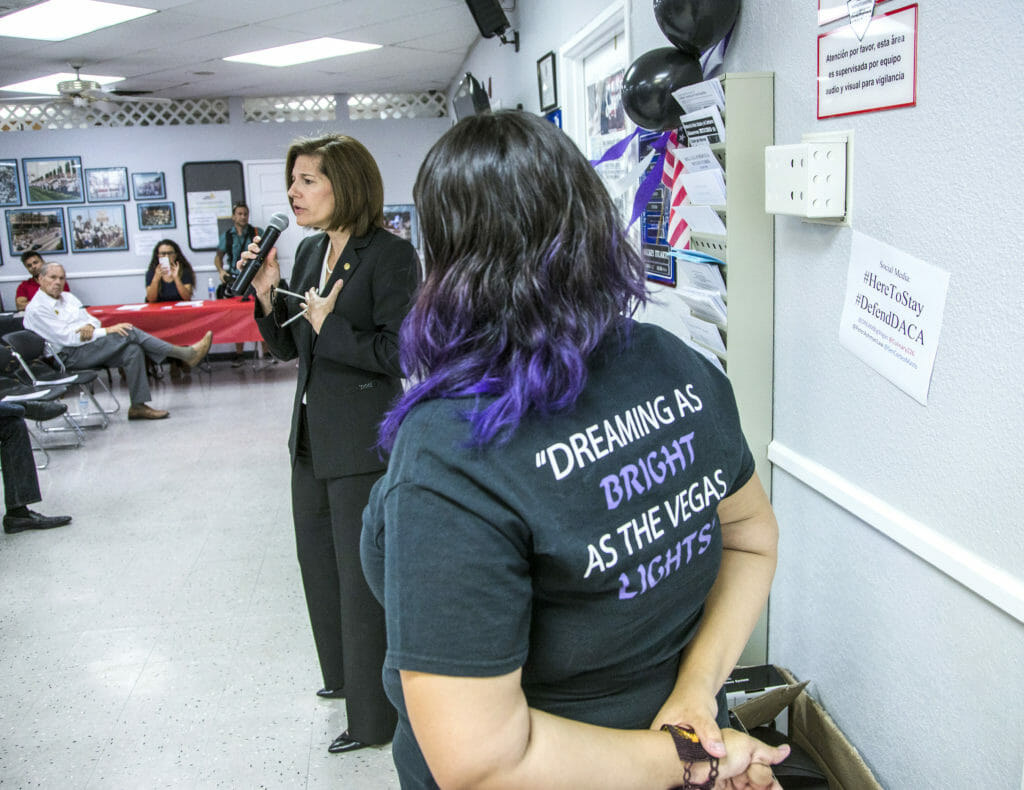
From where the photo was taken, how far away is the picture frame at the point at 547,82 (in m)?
4.29

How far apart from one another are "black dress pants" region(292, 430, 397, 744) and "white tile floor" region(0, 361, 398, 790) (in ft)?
0.42

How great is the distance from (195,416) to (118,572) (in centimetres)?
328

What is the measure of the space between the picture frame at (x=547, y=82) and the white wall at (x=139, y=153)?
551cm

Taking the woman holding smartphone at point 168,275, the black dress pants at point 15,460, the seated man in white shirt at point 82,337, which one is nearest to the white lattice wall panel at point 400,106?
the woman holding smartphone at point 168,275

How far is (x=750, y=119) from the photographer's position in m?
1.83

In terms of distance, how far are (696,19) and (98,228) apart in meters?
9.43

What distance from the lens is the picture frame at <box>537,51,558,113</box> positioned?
4289mm

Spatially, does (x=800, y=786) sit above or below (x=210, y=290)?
below

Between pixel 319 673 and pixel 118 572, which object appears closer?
pixel 319 673

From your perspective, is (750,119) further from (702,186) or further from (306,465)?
(306,465)

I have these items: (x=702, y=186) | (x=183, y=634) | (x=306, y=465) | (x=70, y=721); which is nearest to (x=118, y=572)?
(x=183, y=634)

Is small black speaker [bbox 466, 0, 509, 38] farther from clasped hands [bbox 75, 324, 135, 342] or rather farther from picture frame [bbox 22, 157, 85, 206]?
picture frame [bbox 22, 157, 85, 206]

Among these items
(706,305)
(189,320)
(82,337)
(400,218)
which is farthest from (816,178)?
(400,218)

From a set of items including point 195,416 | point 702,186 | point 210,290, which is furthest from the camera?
point 210,290
